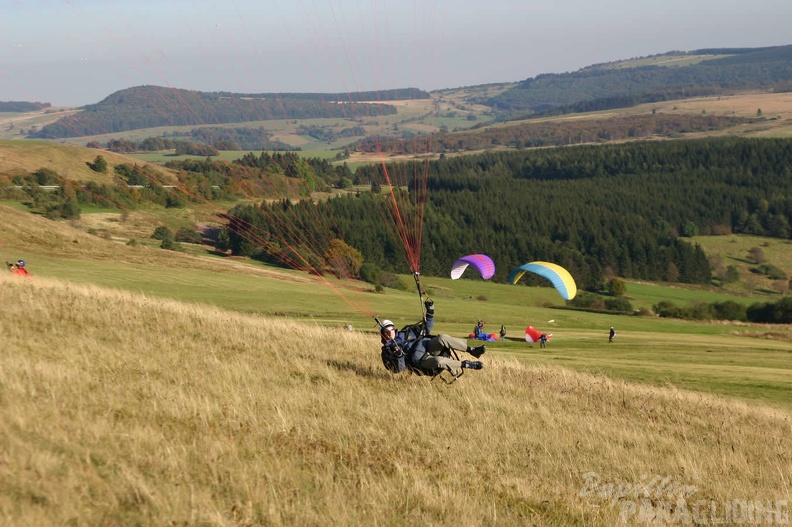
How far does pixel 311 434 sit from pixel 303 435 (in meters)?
Result: 0.13

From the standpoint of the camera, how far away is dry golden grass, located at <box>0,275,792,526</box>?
287 inches

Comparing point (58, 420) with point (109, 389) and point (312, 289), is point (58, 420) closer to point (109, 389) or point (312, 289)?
point (109, 389)

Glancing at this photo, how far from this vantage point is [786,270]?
137000 mm

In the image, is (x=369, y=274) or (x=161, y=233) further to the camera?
(x=369, y=274)

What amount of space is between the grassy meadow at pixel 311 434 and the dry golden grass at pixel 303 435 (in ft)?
0.12

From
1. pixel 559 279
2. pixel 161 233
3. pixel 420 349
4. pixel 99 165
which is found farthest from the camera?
pixel 99 165

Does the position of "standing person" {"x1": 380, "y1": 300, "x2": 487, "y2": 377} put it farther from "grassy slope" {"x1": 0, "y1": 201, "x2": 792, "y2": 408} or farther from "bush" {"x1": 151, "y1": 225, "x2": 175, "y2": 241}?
"bush" {"x1": 151, "y1": 225, "x2": 175, "y2": 241}

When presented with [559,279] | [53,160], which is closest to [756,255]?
[559,279]

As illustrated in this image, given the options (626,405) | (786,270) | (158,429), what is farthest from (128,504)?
(786,270)

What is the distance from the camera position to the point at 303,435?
992 cm

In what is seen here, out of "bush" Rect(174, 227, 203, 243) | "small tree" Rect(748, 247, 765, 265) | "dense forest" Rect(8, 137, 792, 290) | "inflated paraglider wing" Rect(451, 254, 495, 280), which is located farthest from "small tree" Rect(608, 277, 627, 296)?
"inflated paraglider wing" Rect(451, 254, 495, 280)

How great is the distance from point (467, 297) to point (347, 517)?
7038cm

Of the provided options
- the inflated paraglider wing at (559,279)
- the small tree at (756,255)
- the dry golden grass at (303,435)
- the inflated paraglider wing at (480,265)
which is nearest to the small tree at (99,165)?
the inflated paraglider wing at (559,279)

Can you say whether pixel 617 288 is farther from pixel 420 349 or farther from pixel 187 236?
pixel 420 349
